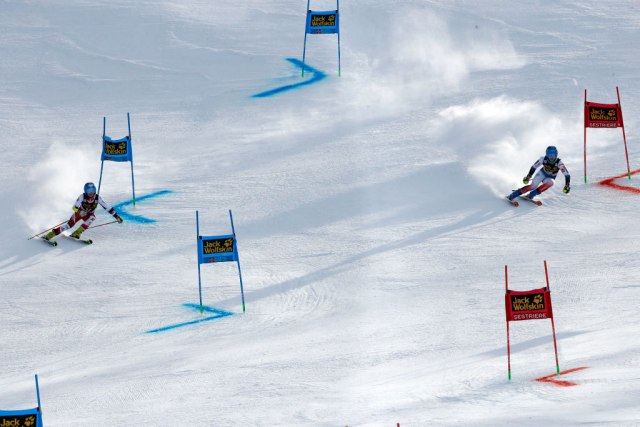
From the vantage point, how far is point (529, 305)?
44.1 feet

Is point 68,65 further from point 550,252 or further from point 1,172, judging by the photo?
point 550,252

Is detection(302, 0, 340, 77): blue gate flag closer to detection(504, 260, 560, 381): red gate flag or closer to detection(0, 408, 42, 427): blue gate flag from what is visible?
detection(504, 260, 560, 381): red gate flag

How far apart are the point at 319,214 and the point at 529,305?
18.9 ft

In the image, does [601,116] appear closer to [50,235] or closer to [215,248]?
[215,248]

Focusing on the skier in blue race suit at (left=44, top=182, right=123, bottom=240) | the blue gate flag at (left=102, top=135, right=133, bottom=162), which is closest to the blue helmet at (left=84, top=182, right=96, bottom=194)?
the skier in blue race suit at (left=44, top=182, right=123, bottom=240)

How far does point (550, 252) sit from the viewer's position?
17266 mm

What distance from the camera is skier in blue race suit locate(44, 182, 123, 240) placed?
17.9 meters

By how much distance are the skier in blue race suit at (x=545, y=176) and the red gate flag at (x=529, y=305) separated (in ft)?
18.2

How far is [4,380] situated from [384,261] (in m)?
5.52

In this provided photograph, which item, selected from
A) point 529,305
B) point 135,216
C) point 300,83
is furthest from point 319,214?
Result: point 529,305

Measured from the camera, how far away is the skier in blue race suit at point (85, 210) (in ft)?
58.8

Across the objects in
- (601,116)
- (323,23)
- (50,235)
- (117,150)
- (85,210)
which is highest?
(323,23)

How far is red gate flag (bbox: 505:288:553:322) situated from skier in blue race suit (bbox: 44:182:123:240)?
23.0 ft

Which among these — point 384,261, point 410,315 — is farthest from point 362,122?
point 410,315
